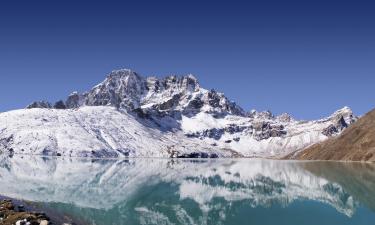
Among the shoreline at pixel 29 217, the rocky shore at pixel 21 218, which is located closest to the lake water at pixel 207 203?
the shoreline at pixel 29 217

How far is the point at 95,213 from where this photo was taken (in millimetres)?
74750

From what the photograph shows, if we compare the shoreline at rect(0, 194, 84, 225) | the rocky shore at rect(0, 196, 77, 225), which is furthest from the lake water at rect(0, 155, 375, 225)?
the rocky shore at rect(0, 196, 77, 225)

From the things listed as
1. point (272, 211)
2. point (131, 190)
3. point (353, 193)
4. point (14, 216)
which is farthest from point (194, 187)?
point (14, 216)

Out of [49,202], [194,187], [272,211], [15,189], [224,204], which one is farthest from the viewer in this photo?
[194,187]

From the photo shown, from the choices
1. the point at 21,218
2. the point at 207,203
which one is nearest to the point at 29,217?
the point at 21,218

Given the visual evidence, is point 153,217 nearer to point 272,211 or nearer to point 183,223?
point 183,223

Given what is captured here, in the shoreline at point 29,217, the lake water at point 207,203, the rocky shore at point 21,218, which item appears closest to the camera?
the rocky shore at point 21,218

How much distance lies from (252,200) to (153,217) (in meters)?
31.0

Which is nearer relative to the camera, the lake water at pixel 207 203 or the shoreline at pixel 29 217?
the shoreline at pixel 29 217

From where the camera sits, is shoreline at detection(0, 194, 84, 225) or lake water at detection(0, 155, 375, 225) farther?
lake water at detection(0, 155, 375, 225)

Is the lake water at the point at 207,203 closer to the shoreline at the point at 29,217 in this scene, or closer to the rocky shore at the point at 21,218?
the shoreline at the point at 29,217

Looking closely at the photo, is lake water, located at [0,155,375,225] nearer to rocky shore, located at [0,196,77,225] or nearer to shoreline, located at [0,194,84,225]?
shoreline, located at [0,194,84,225]

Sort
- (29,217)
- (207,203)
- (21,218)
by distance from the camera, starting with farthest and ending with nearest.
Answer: (207,203) < (29,217) < (21,218)

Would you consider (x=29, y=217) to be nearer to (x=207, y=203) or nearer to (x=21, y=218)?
(x=21, y=218)
